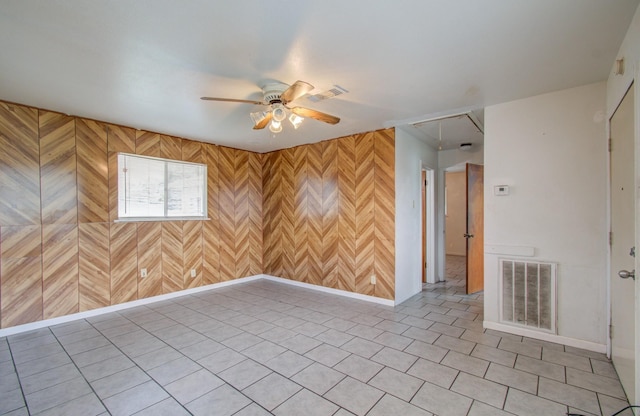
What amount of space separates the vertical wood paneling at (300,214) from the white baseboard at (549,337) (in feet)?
9.87

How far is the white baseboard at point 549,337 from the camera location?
109 inches

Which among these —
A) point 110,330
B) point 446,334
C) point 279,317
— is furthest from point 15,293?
point 446,334

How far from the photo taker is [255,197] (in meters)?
5.97

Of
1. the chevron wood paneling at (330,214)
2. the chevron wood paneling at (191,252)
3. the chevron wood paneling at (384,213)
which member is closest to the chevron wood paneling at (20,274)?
the chevron wood paneling at (191,252)

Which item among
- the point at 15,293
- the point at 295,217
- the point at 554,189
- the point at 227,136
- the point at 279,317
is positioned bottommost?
the point at 279,317

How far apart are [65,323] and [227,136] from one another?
3296 mm

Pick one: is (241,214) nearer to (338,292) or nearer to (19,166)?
(338,292)

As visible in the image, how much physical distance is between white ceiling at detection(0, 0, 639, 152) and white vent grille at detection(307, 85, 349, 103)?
105 mm

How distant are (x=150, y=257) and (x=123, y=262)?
367 mm

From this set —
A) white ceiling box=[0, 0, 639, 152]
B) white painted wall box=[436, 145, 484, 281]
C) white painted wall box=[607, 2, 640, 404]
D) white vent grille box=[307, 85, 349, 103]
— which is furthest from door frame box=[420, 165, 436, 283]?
white painted wall box=[607, 2, 640, 404]

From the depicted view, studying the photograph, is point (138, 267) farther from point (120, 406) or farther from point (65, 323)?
point (120, 406)

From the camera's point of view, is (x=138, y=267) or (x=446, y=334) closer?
(x=446, y=334)

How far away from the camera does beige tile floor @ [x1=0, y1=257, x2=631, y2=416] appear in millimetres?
2033

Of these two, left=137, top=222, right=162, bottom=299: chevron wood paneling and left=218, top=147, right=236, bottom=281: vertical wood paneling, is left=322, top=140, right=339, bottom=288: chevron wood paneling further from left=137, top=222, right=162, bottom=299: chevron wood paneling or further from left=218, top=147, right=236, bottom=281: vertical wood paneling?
left=137, top=222, right=162, bottom=299: chevron wood paneling
